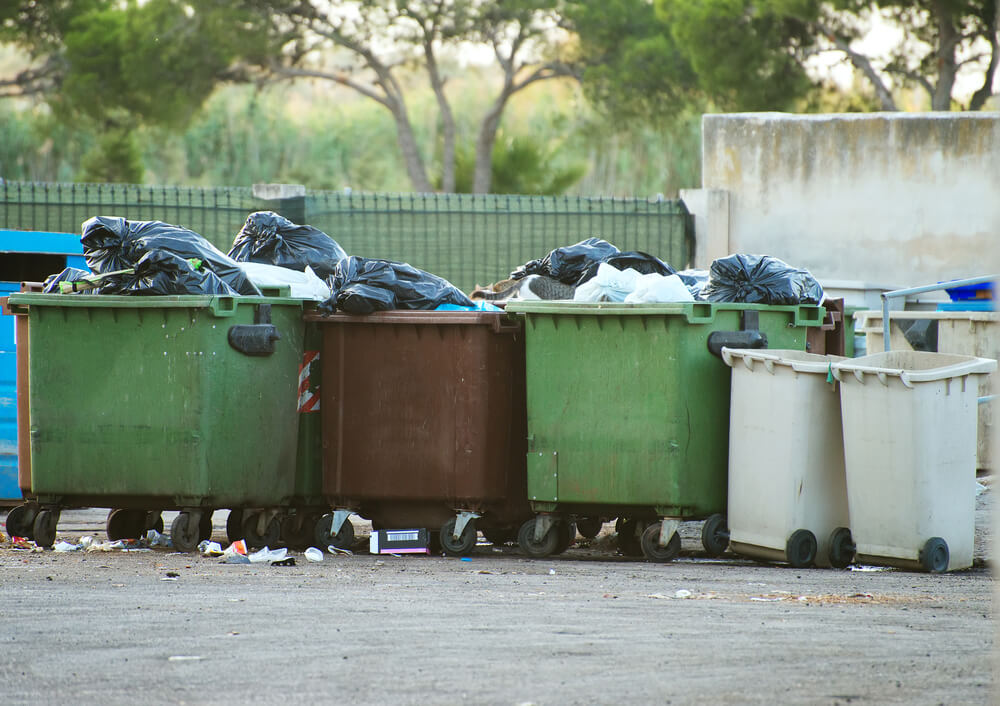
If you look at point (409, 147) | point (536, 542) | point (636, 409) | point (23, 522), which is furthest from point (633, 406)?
point (409, 147)

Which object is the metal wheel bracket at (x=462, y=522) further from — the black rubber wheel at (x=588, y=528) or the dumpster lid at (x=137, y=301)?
the dumpster lid at (x=137, y=301)

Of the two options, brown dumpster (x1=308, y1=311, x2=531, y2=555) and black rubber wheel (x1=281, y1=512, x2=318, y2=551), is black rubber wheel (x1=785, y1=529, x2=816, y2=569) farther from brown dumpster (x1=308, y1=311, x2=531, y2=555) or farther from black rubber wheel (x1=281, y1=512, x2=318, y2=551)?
black rubber wheel (x1=281, y1=512, x2=318, y2=551)

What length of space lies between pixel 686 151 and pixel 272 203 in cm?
2249

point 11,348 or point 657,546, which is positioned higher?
point 11,348

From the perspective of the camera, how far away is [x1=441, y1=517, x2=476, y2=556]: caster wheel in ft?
21.8

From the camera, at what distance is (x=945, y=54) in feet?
76.6

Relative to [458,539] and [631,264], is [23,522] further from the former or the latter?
[631,264]

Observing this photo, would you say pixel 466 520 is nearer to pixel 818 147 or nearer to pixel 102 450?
pixel 102 450

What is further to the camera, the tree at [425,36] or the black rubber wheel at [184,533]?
the tree at [425,36]

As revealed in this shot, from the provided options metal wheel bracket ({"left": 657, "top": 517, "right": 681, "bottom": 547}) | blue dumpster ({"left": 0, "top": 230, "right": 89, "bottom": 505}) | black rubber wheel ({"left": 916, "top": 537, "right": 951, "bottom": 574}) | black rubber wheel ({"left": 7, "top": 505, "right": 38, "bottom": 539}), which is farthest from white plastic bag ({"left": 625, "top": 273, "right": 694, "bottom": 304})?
blue dumpster ({"left": 0, "top": 230, "right": 89, "bottom": 505})

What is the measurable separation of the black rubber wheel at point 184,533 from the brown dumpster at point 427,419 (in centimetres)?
61

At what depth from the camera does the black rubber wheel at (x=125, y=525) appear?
282 inches

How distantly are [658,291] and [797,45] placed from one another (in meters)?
19.9

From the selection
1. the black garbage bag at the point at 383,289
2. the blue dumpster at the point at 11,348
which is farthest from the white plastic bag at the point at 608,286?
the blue dumpster at the point at 11,348
